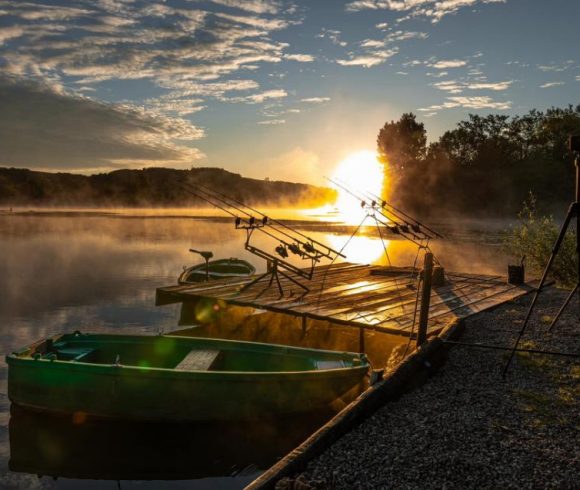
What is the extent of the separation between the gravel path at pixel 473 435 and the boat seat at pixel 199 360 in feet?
13.7

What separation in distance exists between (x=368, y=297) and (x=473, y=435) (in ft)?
31.0

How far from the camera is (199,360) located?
10289 mm

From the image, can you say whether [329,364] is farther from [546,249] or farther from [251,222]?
[546,249]

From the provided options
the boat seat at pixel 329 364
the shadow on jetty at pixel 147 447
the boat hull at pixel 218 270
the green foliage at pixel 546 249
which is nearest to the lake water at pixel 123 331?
the shadow on jetty at pixel 147 447

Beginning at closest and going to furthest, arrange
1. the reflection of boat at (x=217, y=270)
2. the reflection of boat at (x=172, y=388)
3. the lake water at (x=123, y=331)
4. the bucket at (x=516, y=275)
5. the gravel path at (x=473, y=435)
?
1. the gravel path at (x=473, y=435)
2. the lake water at (x=123, y=331)
3. the reflection of boat at (x=172, y=388)
4. the bucket at (x=516, y=275)
5. the reflection of boat at (x=217, y=270)

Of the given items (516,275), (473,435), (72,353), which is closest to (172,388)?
(72,353)

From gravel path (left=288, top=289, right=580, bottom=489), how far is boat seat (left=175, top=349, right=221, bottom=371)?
4.17 m

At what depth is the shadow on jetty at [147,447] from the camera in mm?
8914

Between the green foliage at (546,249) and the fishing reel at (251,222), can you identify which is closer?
the fishing reel at (251,222)

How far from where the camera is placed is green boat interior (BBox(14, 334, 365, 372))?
34.1ft

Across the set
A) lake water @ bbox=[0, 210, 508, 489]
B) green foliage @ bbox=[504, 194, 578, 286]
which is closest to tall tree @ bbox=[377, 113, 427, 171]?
lake water @ bbox=[0, 210, 508, 489]

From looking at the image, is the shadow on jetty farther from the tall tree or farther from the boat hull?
the tall tree

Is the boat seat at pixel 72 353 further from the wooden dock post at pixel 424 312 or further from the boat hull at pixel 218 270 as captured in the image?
the boat hull at pixel 218 270

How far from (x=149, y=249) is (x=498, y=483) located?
4504 centimetres
